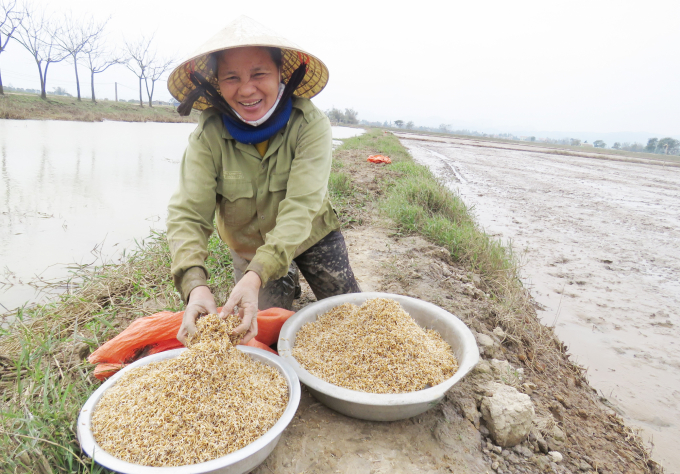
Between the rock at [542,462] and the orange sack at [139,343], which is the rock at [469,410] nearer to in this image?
the rock at [542,462]

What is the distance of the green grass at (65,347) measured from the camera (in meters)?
1.18

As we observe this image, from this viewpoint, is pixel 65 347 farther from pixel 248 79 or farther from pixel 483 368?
pixel 483 368

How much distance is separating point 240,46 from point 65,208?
3685 mm

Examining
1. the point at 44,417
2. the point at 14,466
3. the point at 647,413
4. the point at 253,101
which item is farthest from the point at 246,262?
the point at 647,413

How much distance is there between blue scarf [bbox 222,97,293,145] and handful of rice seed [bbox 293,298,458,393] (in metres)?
0.92

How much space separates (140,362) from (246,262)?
85cm

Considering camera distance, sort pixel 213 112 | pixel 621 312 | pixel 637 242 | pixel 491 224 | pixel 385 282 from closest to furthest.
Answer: pixel 213 112
pixel 385 282
pixel 621 312
pixel 637 242
pixel 491 224

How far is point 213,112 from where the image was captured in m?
1.86

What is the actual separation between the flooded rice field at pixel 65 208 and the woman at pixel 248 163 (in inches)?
63.8

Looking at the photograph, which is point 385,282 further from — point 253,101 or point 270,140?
point 253,101

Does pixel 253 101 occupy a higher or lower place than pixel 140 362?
higher

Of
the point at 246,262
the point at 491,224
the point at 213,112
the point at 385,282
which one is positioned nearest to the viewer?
the point at 213,112

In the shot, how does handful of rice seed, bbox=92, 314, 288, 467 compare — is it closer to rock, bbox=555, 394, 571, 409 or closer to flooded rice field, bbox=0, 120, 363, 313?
rock, bbox=555, 394, 571, 409

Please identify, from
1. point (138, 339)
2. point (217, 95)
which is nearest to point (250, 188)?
point (217, 95)
